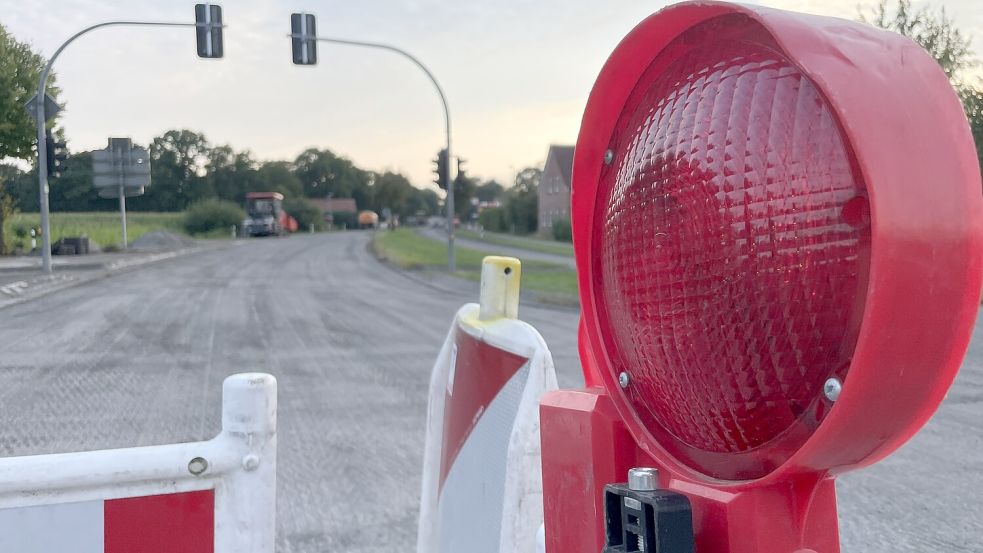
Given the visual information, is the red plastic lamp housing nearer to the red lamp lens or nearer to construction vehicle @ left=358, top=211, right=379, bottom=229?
the red lamp lens

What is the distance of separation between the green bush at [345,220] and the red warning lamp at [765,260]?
273 feet

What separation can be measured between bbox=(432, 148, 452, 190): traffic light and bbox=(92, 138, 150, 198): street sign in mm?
18459

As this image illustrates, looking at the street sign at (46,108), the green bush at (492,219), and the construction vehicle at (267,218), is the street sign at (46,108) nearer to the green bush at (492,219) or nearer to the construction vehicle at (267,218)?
the construction vehicle at (267,218)

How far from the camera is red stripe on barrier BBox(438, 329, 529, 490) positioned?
1.57 metres

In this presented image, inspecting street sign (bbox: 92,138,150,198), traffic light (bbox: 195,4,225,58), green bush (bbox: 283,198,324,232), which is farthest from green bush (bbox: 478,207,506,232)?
street sign (bbox: 92,138,150,198)

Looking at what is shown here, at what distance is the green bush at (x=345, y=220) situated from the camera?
Result: 280ft

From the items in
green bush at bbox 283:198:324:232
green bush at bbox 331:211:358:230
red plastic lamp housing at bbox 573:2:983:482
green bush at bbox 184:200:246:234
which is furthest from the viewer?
green bush at bbox 331:211:358:230

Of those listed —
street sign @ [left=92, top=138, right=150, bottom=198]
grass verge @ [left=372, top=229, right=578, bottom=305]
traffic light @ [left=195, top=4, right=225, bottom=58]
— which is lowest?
grass verge @ [left=372, top=229, right=578, bottom=305]

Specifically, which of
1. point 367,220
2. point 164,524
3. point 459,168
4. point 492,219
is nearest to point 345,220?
point 367,220

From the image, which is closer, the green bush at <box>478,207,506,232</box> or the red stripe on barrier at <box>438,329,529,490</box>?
the red stripe on barrier at <box>438,329,529,490</box>

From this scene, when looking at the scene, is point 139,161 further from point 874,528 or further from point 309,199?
point 309,199

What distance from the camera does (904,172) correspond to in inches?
23.8

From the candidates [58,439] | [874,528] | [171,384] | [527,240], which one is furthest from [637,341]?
[527,240]

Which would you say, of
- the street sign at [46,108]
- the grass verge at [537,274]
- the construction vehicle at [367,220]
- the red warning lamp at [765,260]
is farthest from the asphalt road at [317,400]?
the construction vehicle at [367,220]
